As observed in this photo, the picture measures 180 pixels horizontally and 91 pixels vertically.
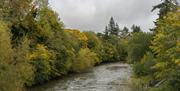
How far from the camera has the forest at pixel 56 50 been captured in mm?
31297

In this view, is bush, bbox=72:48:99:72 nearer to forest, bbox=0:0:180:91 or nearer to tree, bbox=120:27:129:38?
forest, bbox=0:0:180:91

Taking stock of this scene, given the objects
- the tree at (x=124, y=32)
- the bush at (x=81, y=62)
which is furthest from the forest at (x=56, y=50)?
the tree at (x=124, y=32)

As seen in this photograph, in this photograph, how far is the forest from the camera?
31297mm

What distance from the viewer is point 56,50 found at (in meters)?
76.8

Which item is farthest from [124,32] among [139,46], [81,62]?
[139,46]

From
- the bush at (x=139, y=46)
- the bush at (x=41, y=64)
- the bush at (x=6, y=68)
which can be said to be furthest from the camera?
the bush at (x=139, y=46)

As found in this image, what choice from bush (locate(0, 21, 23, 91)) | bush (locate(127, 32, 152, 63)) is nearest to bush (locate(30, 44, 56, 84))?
bush (locate(127, 32, 152, 63))

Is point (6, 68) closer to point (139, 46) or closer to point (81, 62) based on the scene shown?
point (139, 46)

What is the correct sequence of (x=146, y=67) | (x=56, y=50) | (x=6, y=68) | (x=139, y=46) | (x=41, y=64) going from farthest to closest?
(x=56, y=50), (x=41, y=64), (x=139, y=46), (x=146, y=67), (x=6, y=68)

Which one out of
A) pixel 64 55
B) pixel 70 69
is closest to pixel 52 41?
pixel 64 55

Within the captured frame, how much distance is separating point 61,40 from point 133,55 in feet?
72.5

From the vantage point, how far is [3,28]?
38.4 m

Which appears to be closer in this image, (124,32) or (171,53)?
(171,53)

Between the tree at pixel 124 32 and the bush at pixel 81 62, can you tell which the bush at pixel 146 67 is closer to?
the bush at pixel 81 62
